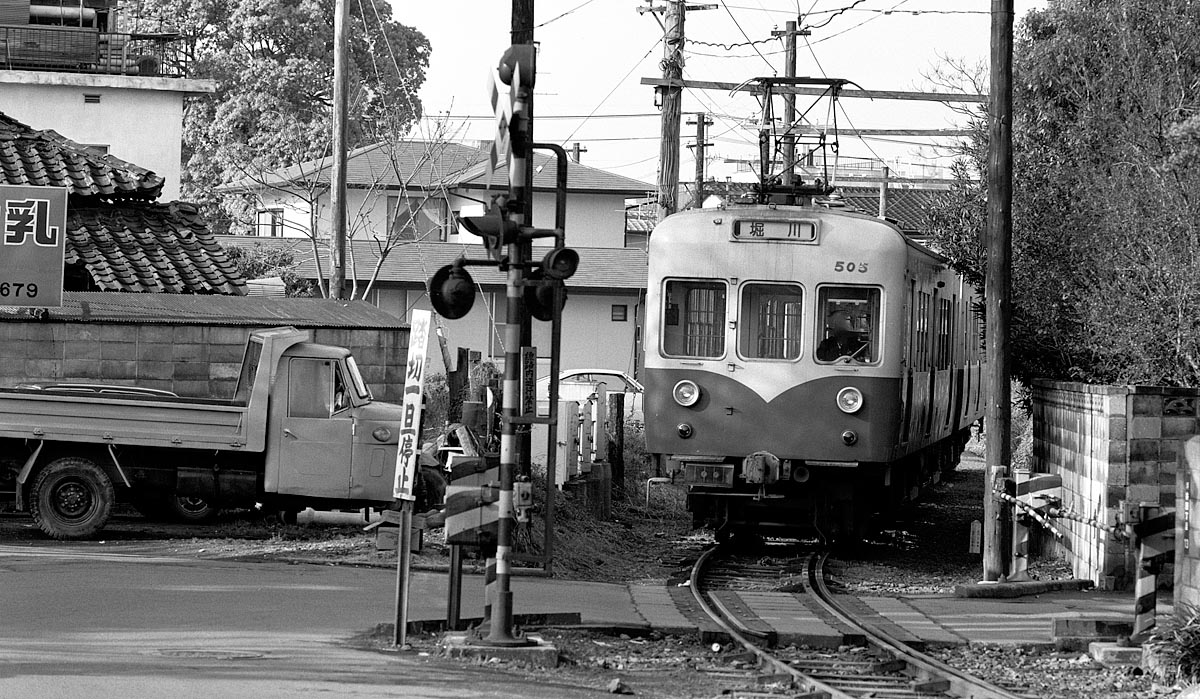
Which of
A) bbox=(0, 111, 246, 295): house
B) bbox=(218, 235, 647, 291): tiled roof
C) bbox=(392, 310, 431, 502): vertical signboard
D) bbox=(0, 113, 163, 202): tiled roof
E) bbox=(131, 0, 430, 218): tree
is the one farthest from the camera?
bbox=(131, 0, 430, 218): tree

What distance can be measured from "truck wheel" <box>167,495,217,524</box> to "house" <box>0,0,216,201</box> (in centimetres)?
1414

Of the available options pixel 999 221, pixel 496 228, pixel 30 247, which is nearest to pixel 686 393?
pixel 999 221

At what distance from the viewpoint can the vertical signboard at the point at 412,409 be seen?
9.45 m

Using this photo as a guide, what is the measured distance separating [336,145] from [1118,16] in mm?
9882

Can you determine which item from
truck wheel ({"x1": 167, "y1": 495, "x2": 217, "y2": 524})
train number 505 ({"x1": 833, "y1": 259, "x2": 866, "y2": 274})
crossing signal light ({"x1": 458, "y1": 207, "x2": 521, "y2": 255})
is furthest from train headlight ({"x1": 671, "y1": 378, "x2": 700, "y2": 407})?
crossing signal light ({"x1": 458, "y1": 207, "x2": 521, "y2": 255})

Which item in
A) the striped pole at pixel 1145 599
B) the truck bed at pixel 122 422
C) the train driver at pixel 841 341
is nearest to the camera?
the striped pole at pixel 1145 599

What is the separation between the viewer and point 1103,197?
595 inches

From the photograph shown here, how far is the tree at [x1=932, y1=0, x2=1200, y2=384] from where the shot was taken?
1333 centimetres

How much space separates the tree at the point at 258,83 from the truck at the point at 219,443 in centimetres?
2893

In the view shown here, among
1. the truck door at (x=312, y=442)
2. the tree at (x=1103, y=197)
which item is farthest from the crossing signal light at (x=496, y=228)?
the truck door at (x=312, y=442)

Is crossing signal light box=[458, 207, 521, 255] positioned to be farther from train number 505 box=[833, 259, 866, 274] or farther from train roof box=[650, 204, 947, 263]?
train number 505 box=[833, 259, 866, 274]

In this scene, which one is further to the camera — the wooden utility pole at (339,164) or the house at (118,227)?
the wooden utility pole at (339,164)

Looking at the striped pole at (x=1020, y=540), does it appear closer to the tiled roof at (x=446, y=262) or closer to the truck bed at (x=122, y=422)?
the truck bed at (x=122, y=422)

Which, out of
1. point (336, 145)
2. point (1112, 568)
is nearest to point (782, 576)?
point (1112, 568)
